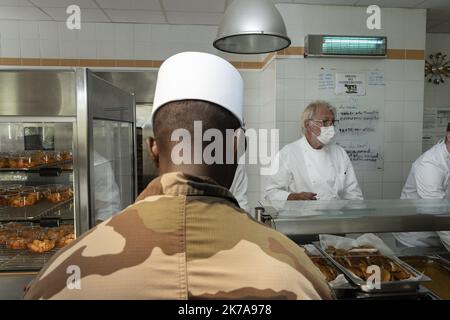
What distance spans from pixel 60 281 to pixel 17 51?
4116 millimetres

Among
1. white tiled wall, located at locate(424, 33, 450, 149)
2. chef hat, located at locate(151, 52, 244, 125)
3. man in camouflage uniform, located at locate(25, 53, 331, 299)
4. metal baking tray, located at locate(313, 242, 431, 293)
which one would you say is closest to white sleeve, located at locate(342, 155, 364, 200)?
metal baking tray, located at locate(313, 242, 431, 293)

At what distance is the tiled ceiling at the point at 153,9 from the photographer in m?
3.38

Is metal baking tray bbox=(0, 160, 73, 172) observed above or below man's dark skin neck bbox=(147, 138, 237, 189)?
below

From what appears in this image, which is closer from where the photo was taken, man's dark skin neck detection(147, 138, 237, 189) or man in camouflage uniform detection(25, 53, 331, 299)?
man in camouflage uniform detection(25, 53, 331, 299)

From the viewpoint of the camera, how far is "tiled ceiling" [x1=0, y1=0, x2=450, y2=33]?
3.38m

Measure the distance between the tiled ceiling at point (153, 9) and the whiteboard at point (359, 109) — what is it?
650mm

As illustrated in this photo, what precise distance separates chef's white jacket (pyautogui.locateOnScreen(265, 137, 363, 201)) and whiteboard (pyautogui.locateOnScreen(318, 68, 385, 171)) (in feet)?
2.08

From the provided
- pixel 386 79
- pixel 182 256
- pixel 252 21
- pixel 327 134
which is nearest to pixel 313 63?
pixel 386 79

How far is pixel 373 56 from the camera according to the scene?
3447mm

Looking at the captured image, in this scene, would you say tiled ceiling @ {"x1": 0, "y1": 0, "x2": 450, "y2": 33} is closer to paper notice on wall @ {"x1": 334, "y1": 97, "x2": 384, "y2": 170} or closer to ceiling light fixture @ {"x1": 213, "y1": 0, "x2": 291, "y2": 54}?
paper notice on wall @ {"x1": 334, "y1": 97, "x2": 384, "y2": 170}

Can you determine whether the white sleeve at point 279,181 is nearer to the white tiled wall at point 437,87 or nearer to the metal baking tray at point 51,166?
the metal baking tray at point 51,166

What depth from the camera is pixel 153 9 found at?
361 cm

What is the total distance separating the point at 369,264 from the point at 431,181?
1607 millimetres
